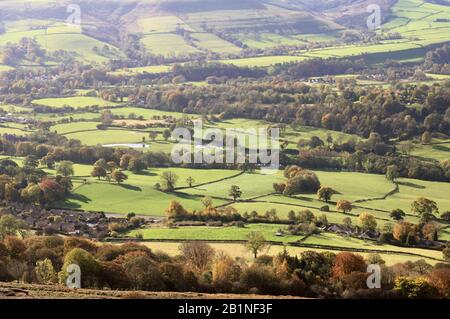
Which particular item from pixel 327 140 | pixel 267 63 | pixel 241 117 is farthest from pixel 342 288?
pixel 267 63

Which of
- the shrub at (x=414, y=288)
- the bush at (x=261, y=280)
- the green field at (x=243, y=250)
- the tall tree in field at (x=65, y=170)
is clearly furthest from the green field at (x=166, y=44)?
the shrub at (x=414, y=288)

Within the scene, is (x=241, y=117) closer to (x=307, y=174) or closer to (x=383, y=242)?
(x=307, y=174)

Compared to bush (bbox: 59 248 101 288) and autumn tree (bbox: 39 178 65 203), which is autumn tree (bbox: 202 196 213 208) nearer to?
autumn tree (bbox: 39 178 65 203)

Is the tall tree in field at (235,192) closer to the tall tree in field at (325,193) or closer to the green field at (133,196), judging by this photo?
the green field at (133,196)

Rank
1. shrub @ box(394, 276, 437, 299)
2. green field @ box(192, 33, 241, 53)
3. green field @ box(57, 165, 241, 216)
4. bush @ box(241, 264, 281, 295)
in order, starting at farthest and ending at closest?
green field @ box(192, 33, 241, 53), green field @ box(57, 165, 241, 216), bush @ box(241, 264, 281, 295), shrub @ box(394, 276, 437, 299)

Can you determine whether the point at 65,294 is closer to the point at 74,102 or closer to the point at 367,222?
the point at 367,222

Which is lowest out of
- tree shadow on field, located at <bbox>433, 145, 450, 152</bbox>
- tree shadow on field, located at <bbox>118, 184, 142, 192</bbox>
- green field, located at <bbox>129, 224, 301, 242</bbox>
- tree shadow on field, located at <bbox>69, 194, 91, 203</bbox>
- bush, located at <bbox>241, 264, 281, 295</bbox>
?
tree shadow on field, located at <bbox>69, 194, 91, 203</bbox>

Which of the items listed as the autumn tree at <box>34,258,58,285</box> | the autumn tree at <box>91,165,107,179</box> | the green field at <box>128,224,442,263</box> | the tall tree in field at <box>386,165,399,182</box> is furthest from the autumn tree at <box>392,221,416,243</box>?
the autumn tree at <box>91,165,107,179</box>

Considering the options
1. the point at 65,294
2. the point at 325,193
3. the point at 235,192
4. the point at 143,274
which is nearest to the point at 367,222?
the point at 325,193
